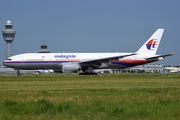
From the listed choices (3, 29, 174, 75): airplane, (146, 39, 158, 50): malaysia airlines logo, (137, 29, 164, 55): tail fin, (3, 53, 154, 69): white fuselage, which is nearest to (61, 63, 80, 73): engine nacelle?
(3, 29, 174, 75): airplane

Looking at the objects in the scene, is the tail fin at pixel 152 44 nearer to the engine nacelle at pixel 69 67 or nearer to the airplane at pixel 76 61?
the airplane at pixel 76 61

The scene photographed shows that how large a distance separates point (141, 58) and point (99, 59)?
820cm

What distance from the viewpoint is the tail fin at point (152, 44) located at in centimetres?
5391

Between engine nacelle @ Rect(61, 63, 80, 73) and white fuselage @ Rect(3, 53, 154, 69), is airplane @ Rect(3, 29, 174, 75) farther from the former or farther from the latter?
engine nacelle @ Rect(61, 63, 80, 73)

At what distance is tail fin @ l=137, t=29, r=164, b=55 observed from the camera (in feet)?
177

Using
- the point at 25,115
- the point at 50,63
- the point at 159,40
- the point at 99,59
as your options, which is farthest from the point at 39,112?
the point at 159,40

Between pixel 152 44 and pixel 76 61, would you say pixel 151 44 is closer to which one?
pixel 152 44

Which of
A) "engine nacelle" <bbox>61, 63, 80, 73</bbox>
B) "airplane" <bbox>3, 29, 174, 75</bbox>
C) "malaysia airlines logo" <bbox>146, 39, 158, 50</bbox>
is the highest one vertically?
"malaysia airlines logo" <bbox>146, 39, 158, 50</bbox>

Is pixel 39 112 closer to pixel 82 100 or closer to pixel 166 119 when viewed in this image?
pixel 82 100

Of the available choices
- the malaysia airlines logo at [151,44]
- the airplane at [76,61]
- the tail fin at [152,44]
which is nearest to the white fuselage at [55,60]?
the airplane at [76,61]

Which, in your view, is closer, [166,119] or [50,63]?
[166,119]

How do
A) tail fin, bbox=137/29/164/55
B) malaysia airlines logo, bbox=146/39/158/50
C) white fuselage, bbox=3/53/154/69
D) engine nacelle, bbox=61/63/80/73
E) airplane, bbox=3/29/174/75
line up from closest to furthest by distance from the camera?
1. engine nacelle, bbox=61/63/80/73
2. airplane, bbox=3/29/174/75
3. white fuselage, bbox=3/53/154/69
4. tail fin, bbox=137/29/164/55
5. malaysia airlines logo, bbox=146/39/158/50

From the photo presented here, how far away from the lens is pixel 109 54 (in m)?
52.1

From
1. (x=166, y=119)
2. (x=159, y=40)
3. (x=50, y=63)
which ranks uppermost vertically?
(x=159, y=40)
